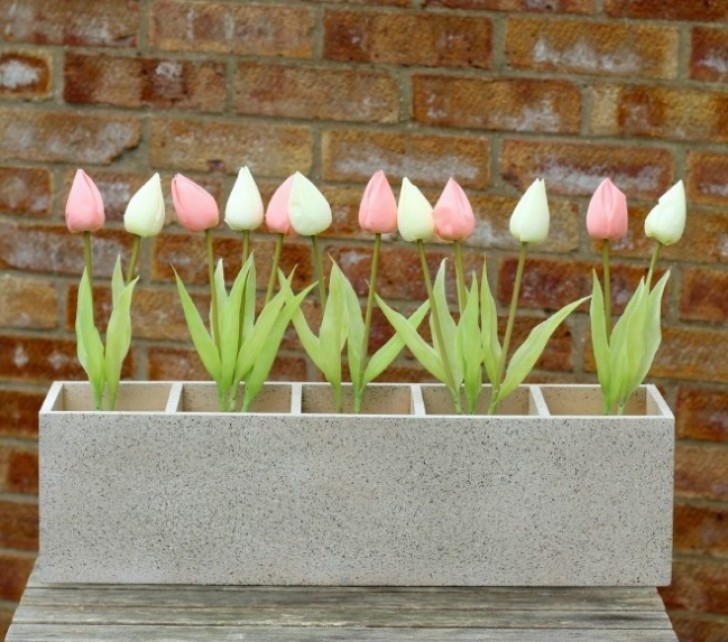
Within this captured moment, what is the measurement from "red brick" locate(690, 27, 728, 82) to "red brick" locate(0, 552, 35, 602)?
119 cm

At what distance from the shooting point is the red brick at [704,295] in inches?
73.3

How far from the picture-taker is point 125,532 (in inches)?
50.9

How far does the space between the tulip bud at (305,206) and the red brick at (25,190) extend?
0.71 m

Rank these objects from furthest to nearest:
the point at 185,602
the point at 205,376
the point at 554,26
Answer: the point at 205,376 < the point at 554,26 < the point at 185,602

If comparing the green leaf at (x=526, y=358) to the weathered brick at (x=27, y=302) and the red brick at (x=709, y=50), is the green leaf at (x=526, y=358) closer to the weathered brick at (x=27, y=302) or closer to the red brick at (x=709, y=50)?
the red brick at (x=709, y=50)

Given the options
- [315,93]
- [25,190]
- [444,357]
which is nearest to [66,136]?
[25,190]

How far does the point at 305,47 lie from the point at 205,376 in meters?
0.49

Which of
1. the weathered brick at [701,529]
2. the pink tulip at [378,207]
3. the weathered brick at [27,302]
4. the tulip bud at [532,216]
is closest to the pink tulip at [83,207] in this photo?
the pink tulip at [378,207]

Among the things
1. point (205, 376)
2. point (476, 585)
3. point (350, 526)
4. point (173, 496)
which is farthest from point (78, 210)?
point (205, 376)

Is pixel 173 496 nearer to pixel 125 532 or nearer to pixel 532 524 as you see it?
pixel 125 532

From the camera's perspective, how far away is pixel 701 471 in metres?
1.92

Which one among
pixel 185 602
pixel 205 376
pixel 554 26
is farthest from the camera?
pixel 205 376

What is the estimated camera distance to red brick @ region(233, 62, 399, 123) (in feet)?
6.07

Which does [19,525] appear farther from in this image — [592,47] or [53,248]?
[592,47]
